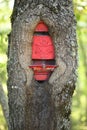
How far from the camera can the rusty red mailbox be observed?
4.88 meters

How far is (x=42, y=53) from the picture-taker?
4941 mm

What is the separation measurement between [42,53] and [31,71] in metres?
0.27

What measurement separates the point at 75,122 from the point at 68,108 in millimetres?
16789

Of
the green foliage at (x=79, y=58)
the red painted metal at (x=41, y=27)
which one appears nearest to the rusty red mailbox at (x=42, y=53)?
the red painted metal at (x=41, y=27)

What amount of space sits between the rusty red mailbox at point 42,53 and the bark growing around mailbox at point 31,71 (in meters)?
0.07

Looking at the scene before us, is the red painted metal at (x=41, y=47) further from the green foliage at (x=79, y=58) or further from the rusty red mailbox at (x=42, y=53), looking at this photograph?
the green foliage at (x=79, y=58)

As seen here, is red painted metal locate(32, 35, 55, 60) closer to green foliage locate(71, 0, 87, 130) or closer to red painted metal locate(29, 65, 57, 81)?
red painted metal locate(29, 65, 57, 81)

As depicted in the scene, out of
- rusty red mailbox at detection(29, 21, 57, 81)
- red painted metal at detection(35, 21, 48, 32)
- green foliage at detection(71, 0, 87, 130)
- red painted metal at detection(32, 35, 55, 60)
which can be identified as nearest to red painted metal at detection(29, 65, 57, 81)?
rusty red mailbox at detection(29, 21, 57, 81)

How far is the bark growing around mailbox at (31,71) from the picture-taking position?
15.6ft

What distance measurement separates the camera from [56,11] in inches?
188

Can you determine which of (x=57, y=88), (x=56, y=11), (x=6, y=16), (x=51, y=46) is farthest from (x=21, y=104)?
(x=6, y=16)

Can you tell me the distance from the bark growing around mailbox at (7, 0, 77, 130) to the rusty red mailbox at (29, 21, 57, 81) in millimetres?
68

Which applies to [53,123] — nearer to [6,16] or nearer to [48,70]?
[48,70]

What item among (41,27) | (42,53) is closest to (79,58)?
(42,53)
